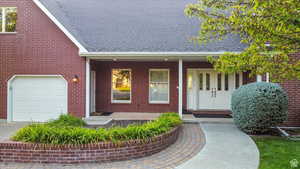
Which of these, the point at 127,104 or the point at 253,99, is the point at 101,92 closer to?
the point at 127,104

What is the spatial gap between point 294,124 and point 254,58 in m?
5.23

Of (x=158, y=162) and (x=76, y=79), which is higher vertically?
(x=76, y=79)

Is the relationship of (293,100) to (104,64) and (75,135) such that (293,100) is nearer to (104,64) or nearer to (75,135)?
(75,135)

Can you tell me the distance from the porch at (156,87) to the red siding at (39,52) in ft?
6.27

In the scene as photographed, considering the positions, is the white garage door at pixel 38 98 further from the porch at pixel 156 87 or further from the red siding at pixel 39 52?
the porch at pixel 156 87

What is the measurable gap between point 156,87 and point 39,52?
570 cm

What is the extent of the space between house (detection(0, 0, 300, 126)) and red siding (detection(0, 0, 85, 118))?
4 centimetres

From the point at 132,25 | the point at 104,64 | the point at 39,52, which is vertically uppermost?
the point at 132,25

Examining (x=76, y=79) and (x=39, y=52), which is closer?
(x=76, y=79)

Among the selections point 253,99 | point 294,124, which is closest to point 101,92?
point 253,99

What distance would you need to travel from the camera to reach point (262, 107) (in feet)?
20.5

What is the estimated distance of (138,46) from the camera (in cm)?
884

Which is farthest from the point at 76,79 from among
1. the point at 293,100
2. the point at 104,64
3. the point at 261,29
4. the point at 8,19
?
the point at 293,100

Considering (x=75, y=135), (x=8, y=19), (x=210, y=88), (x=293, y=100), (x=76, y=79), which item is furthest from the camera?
(x=210, y=88)
